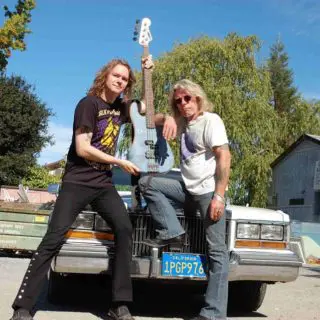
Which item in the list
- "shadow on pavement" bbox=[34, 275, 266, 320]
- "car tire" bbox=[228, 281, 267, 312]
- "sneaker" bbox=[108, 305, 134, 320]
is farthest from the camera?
"car tire" bbox=[228, 281, 267, 312]

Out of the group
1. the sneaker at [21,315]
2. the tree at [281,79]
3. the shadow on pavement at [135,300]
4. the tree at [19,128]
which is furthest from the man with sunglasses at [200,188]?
the tree at [281,79]

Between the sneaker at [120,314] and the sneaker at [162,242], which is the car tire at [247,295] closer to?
the sneaker at [162,242]

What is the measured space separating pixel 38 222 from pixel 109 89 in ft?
26.1

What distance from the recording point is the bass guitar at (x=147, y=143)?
4867 millimetres

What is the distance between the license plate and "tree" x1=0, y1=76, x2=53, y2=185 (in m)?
24.5

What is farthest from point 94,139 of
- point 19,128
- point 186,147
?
point 19,128

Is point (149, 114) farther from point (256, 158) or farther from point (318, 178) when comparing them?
point (318, 178)

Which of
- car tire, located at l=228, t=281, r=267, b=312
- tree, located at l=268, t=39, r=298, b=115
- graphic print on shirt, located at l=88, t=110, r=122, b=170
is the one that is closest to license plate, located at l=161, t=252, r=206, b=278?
graphic print on shirt, located at l=88, t=110, r=122, b=170

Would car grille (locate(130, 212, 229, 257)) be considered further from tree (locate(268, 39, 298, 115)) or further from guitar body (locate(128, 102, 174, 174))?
tree (locate(268, 39, 298, 115))

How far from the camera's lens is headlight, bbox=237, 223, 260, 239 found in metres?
5.04

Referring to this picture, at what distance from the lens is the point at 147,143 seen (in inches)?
193

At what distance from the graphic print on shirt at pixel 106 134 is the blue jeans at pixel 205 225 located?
17.5 inches

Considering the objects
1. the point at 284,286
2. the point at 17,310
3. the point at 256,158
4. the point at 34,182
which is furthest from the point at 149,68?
the point at 34,182

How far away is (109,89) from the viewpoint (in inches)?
184
